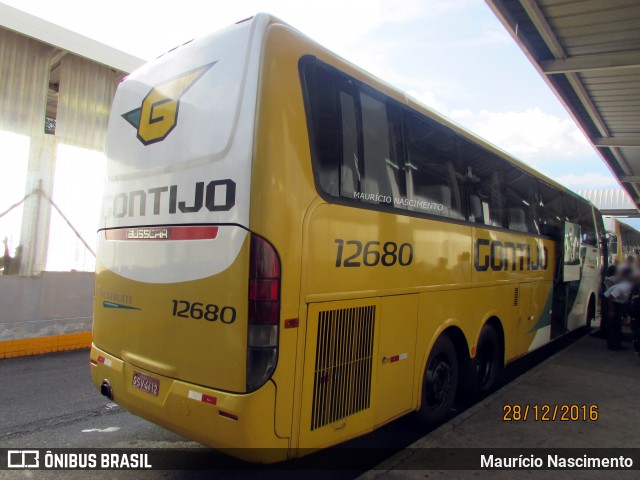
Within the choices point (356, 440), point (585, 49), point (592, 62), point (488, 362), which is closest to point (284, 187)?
point (356, 440)

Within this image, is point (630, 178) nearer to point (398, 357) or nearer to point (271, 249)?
point (398, 357)

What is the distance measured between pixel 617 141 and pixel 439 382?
39.4 feet

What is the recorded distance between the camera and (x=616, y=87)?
9773 mm

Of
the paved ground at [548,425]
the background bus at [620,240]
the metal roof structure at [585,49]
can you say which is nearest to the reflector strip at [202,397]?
the paved ground at [548,425]

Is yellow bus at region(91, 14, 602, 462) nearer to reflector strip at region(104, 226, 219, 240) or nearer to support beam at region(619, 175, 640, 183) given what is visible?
reflector strip at region(104, 226, 219, 240)

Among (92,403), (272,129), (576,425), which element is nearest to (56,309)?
(92,403)

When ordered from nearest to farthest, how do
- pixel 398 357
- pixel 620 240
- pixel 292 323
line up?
pixel 292 323 → pixel 398 357 → pixel 620 240

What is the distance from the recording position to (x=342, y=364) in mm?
3242

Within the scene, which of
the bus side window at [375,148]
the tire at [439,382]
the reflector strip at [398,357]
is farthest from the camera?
the tire at [439,382]

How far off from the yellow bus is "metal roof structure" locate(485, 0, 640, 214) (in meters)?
4.23

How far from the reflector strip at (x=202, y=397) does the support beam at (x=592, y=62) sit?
8923mm

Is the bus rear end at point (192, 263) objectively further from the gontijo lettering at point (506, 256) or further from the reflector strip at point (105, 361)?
the gontijo lettering at point (506, 256)

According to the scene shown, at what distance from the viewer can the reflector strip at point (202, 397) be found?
2.84 m

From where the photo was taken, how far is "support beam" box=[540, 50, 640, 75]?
8117 mm
